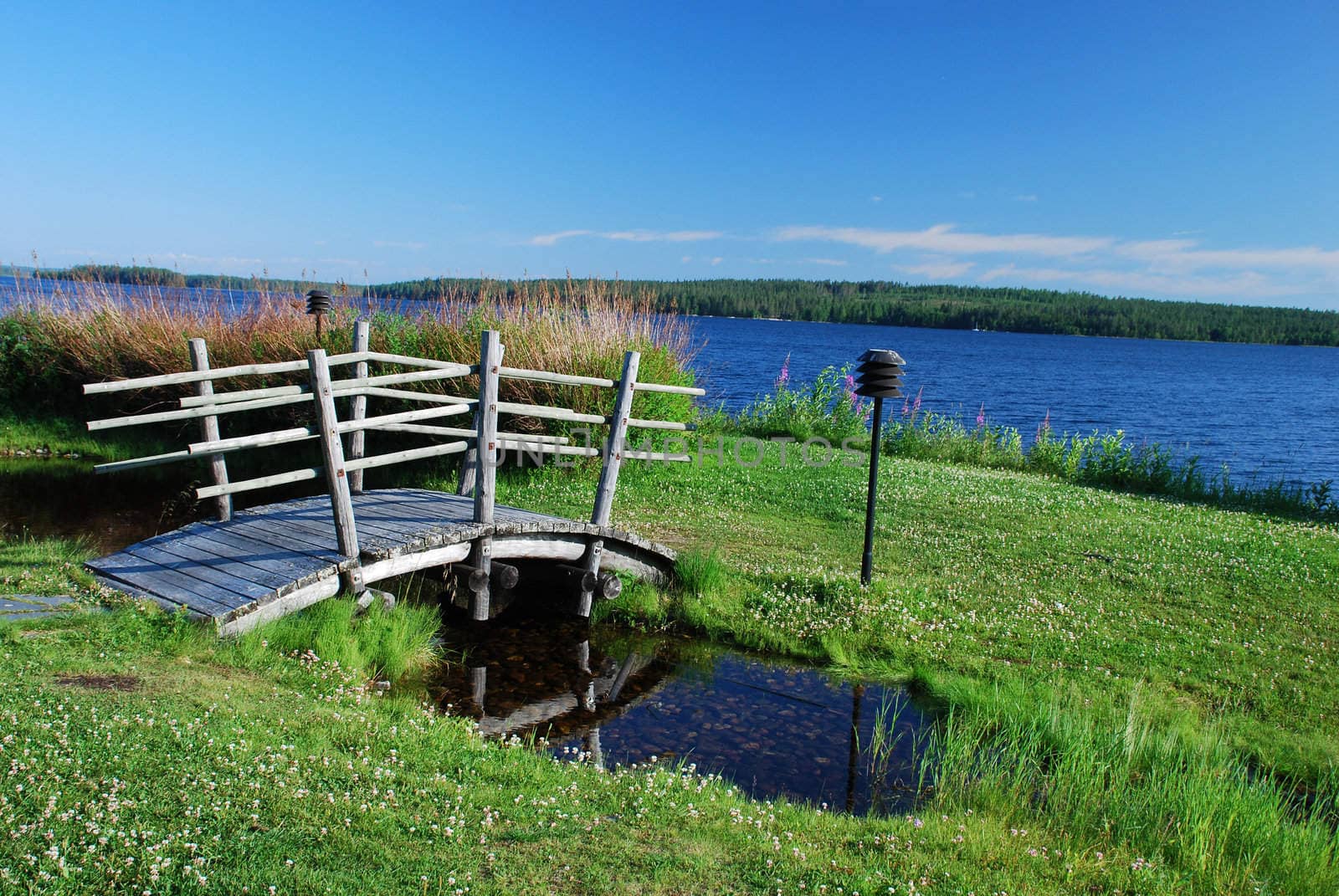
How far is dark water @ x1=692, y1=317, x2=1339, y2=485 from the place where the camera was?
35.8 meters

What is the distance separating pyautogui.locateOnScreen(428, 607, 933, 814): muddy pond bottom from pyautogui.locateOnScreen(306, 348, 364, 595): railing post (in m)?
1.26

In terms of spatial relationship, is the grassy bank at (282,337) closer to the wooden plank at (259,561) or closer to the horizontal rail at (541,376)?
the horizontal rail at (541,376)

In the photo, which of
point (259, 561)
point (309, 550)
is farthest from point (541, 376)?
point (259, 561)

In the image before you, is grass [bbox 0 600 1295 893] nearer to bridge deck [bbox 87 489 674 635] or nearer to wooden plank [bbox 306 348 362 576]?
bridge deck [bbox 87 489 674 635]

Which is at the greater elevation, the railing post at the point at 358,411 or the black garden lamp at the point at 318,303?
the black garden lamp at the point at 318,303

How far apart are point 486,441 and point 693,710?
3.19 metres

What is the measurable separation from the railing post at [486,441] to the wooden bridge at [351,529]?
0.02 meters

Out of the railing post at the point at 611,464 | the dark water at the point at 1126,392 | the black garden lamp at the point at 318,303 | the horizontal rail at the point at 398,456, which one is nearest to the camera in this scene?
the horizontal rail at the point at 398,456

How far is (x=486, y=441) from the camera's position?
8.41 metres

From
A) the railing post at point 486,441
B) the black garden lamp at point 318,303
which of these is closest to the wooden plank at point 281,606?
the railing post at point 486,441

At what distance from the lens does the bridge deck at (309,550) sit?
737 centimetres

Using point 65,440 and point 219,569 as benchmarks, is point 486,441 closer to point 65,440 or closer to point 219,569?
point 219,569

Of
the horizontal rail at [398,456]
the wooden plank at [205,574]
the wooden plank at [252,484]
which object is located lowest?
the wooden plank at [205,574]

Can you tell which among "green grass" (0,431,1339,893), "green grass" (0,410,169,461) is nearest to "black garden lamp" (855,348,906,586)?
"green grass" (0,431,1339,893)
